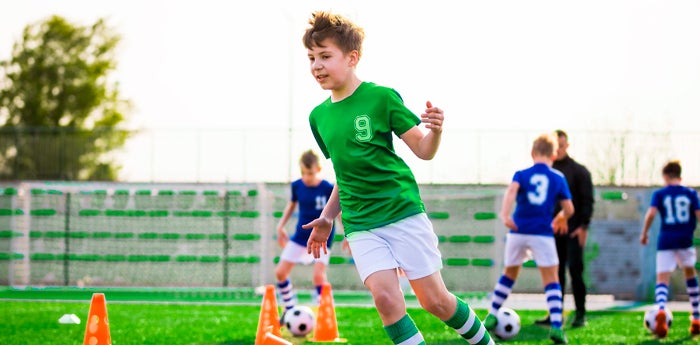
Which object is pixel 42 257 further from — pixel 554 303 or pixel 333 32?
pixel 333 32

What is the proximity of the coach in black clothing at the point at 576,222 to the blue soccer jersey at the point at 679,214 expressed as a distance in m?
0.75

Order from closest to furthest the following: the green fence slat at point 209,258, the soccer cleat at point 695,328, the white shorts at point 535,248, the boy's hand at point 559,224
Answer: the white shorts at point 535,248 → the boy's hand at point 559,224 → the soccer cleat at point 695,328 → the green fence slat at point 209,258

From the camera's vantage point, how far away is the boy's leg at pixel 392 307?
4.57 meters

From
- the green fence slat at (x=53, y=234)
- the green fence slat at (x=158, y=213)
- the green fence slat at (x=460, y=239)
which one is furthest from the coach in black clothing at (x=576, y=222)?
Answer: the green fence slat at (x=53, y=234)

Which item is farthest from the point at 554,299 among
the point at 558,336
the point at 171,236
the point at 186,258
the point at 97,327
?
the point at 171,236

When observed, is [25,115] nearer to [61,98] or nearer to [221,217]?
[61,98]

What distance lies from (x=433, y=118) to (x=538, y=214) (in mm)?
4053

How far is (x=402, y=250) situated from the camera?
463 cm

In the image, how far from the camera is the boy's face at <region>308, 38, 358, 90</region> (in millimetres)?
4703

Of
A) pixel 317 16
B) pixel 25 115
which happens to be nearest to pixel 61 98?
pixel 25 115

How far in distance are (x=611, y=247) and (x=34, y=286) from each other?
36.7 ft

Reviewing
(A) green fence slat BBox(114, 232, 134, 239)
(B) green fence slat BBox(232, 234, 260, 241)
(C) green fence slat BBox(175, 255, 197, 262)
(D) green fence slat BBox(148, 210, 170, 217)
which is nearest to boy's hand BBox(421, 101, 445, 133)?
(B) green fence slat BBox(232, 234, 260, 241)

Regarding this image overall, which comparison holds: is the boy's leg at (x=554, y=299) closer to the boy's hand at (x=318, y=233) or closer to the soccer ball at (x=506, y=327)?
the soccer ball at (x=506, y=327)

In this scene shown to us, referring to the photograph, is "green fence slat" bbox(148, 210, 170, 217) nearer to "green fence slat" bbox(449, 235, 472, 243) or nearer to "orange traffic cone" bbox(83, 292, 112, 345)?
"green fence slat" bbox(449, 235, 472, 243)
